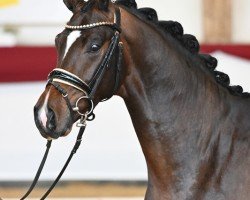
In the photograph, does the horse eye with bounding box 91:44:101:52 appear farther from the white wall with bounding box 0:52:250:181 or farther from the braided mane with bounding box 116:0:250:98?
the white wall with bounding box 0:52:250:181

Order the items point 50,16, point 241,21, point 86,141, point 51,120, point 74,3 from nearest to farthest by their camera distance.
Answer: point 51,120
point 74,3
point 86,141
point 50,16
point 241,21

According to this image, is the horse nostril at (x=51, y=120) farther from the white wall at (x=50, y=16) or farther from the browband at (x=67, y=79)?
the white wall at (x=50, y=16)

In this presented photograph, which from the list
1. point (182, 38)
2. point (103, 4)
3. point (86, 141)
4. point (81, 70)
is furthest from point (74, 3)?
point (86, 141)

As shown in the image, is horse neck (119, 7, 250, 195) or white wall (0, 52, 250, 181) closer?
horse neck (119, 7, 250, 195)

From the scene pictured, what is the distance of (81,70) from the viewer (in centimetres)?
281

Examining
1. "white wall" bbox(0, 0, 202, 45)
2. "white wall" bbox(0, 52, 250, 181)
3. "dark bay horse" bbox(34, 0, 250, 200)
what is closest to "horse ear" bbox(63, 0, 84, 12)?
"dark bay horse" bbox(34, 0, 250, 200)

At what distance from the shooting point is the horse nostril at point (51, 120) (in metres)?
2.76

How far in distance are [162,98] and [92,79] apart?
28 centimetres

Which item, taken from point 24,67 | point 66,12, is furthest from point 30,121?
point 66,12

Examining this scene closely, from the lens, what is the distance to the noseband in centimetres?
279

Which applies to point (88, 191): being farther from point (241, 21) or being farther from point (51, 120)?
point (51, 120)

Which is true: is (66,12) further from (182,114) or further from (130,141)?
(182,114)

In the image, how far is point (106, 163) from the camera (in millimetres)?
6129

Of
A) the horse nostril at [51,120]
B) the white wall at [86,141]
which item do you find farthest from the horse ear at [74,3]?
the white wall at [86,141]
